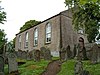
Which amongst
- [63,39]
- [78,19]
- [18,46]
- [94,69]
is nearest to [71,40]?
[63,39]

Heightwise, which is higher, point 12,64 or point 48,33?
point 48,33

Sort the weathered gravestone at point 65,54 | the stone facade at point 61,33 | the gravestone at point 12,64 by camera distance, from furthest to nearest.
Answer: the stone facade at point 61,33, the weathered gravestone at point 65,54, the gravestone at point 12,64

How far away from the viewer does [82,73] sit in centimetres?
1589

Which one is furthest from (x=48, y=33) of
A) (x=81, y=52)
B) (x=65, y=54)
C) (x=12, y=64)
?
(x=12, y=64)

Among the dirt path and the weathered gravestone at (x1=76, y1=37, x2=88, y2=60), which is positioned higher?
Answer: the weathered gravestone at (x1=76, y1=37, x2=88, y2=60)

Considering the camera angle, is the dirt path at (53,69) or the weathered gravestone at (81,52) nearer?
the dirt path at (53,69)

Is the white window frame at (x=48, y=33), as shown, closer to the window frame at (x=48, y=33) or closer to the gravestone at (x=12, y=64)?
the window frame at (x=48, y=33)

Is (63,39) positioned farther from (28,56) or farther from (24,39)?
(24,39)

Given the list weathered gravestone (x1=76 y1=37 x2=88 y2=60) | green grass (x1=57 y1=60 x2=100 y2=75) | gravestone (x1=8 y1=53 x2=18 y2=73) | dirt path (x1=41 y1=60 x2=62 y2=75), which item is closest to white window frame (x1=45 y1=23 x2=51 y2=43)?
weathered gravestone (x1=76 y1=37 x2=88 y2=60)

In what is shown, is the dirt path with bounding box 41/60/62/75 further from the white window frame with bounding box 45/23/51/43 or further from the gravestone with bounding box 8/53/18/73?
the white window frame with bounding box 45/23/51/43

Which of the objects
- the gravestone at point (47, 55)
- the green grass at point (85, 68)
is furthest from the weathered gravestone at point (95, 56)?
the gravestone at point (47, 55)

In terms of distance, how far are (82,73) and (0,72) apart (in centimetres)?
734

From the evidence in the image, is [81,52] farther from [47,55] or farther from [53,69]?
[47,55]

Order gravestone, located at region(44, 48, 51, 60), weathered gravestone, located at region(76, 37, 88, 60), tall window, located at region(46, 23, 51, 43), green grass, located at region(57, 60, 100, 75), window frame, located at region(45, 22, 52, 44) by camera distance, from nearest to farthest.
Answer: green grass, located at region(57, 60, 100, 75)
weathered gravestone, located at region(76, 37, 88, 60)
gravestone, located at region(44, 48, 51, 60)
window frame, located at region(45, 22, 52, 44)
tall window, located at region(46, 23, 51, 43)
